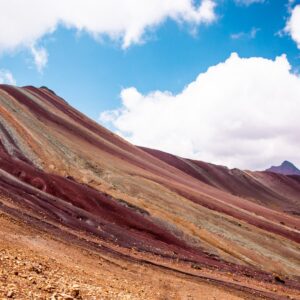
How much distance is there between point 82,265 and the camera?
2211cm

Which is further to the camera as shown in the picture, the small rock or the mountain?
the mountain

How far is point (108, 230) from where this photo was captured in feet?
133

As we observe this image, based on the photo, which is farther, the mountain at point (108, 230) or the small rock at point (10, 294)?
the mountain at point (108, 230)

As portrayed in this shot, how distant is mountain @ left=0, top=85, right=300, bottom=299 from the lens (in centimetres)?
1891

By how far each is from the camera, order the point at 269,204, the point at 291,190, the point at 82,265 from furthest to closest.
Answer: the point at 291,190, the point at 269,204, the point at 82,265

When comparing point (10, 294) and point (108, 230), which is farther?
point (108, 230)

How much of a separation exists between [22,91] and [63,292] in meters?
93.5

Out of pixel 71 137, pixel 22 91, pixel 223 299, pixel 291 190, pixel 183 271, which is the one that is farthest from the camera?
pixel 291 190

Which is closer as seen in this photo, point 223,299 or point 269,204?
Answer: point 223,299

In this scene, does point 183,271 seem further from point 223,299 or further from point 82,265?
point 82,265

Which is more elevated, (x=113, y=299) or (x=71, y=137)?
(x=71, y=137)

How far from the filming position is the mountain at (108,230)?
62.0ft

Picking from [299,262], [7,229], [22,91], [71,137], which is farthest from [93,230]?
[22,91]

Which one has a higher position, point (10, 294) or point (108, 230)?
point (10, 294)
